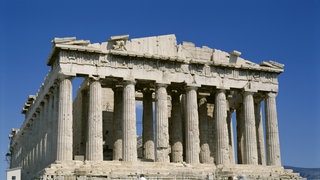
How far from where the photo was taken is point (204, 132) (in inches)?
1665

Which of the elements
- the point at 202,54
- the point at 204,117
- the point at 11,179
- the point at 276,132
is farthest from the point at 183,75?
the point at 11,179

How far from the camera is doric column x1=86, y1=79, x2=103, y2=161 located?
3422 centimetres

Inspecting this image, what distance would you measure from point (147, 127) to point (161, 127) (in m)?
3.49

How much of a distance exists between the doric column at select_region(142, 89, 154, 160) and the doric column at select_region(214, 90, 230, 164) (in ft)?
16.7

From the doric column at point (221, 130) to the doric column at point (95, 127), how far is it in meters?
9.26

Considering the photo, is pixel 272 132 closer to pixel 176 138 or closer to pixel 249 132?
pixel 249 132

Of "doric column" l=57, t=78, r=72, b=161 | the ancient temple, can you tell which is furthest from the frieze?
"doric column" l=57, t=78, r=72, b=161

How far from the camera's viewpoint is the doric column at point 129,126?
3512 centimetres

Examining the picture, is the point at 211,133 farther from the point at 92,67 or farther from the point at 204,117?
the point at 92,67

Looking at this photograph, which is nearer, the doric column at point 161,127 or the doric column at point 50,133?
the doric column at point 161,127

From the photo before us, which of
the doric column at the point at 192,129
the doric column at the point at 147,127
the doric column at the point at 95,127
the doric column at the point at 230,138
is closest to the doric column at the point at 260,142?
the doric column at the point at 230,138

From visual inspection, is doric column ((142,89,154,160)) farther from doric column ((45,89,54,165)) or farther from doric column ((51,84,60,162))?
doric column ((51,84,60,162))

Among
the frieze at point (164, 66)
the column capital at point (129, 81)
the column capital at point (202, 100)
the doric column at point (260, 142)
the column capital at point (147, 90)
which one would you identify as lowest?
the doric column at point (260, 142)

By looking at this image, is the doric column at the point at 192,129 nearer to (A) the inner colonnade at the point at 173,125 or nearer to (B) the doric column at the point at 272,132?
(A) the inner colonnade at the point at 173,125
